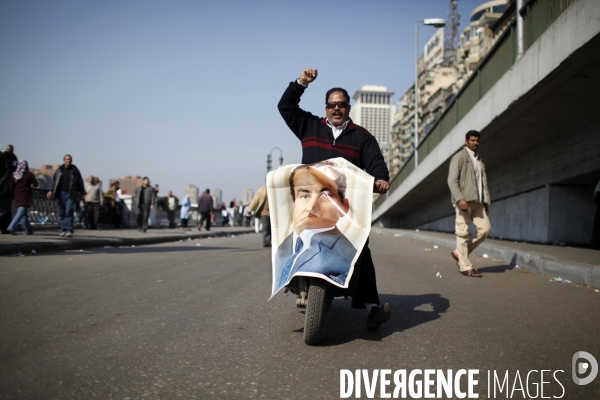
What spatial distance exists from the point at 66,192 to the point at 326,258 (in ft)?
38.1

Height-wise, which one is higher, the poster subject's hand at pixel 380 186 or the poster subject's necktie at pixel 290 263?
the poster subject's hand at pixel 380 186

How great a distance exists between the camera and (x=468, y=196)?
27.1 feet

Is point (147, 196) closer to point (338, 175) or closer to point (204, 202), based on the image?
point (204, 202)

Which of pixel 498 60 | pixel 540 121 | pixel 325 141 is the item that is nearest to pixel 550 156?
pixel 540 121

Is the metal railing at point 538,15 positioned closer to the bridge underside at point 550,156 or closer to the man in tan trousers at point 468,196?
the bridge underside at point 550,156

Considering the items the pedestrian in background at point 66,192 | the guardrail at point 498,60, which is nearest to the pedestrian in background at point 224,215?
the guardrail at point 498,60

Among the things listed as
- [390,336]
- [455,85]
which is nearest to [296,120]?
[390,336]

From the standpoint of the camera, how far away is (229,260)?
1017 centimetres

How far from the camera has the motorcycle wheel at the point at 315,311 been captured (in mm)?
3699

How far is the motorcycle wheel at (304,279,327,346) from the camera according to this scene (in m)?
3.70

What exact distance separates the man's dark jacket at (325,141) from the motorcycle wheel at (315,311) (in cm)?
113

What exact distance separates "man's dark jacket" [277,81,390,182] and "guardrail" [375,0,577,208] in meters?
6.96

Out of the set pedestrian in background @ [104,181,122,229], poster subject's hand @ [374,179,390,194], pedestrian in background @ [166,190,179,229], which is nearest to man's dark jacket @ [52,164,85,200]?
pedestrian in background @ [104,181,122,229]

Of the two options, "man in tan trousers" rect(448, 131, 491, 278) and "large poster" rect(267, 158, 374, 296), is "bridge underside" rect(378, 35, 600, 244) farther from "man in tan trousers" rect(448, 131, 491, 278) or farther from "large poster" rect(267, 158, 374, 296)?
"large poster" rect(267, 158, 374, 296)
